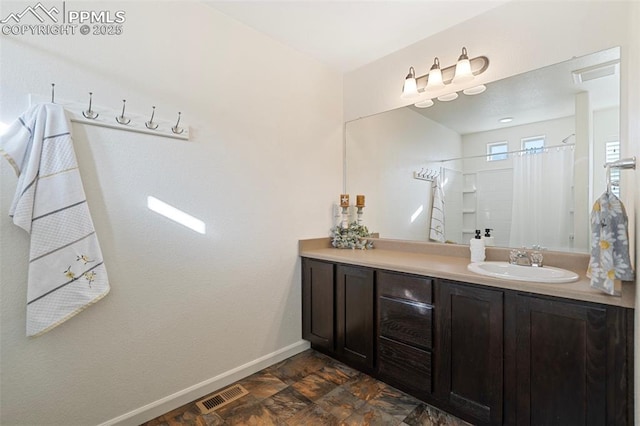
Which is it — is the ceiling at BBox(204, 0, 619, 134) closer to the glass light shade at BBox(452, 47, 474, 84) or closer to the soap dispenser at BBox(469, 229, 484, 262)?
the glass light shade at BBox(452, 47, 474, 84)

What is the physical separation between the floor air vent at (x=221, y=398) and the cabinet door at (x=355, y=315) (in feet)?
2.47

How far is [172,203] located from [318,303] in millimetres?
1335

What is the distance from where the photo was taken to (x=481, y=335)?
4.95 feet

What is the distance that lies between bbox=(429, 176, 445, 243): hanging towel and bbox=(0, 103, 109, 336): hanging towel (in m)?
2.25

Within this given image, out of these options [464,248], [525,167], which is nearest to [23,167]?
[464,248]

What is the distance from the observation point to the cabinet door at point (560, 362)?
121cm

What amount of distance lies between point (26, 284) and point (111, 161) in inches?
27.0

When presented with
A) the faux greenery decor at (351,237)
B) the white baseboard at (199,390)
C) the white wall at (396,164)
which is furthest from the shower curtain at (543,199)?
the white baseboard at (199,390)

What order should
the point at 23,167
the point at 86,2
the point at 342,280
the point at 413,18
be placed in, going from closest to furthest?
1. the point at 23,167
2. the point at 86,2
3. the point at 413,18
4. the point at 342,280

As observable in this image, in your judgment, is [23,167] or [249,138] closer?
[23,167]

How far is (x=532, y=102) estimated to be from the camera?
6.12 ft

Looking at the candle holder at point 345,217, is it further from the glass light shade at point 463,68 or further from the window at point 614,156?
the window at point 614,156

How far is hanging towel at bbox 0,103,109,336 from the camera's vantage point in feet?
4.23

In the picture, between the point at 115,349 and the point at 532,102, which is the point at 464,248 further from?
the point at 115,349
